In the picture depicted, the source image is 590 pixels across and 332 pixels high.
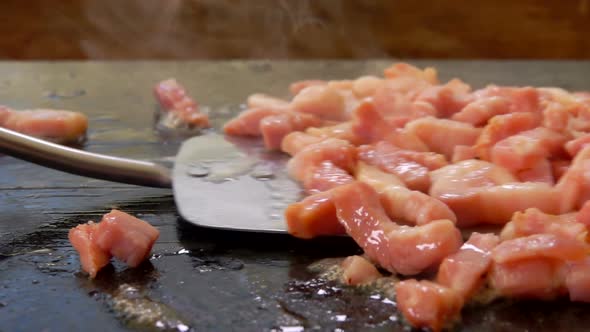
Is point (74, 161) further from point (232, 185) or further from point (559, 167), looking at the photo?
point (559, 167)

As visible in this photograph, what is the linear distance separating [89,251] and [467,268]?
0.54 metres

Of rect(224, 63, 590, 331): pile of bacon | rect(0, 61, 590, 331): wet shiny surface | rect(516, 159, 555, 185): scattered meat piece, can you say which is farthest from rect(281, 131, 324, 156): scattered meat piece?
rect(516, 159, 555, 185): scattered meat piece

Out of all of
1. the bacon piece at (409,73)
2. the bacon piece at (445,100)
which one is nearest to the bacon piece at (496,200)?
the bacon piece at (445,100)

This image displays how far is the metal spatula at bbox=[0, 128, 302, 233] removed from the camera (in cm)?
117

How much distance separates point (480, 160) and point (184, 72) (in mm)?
1235

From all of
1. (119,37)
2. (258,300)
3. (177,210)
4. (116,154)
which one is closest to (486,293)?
(258,300)

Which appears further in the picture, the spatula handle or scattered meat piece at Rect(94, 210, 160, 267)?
the spatula handle

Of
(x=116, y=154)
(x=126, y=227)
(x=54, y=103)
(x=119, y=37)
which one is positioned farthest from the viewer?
(x=119, y=37)

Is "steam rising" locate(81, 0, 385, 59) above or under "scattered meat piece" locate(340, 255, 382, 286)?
above

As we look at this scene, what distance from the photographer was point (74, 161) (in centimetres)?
128

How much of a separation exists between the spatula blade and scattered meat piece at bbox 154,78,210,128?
157 millimetres

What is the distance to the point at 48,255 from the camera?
109cm

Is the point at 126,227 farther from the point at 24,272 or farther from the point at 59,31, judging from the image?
the point at 59,31

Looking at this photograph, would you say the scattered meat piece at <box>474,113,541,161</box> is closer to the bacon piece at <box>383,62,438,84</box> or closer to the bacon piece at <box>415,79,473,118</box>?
the bacon piece at <box>415,79,473,118</box>
